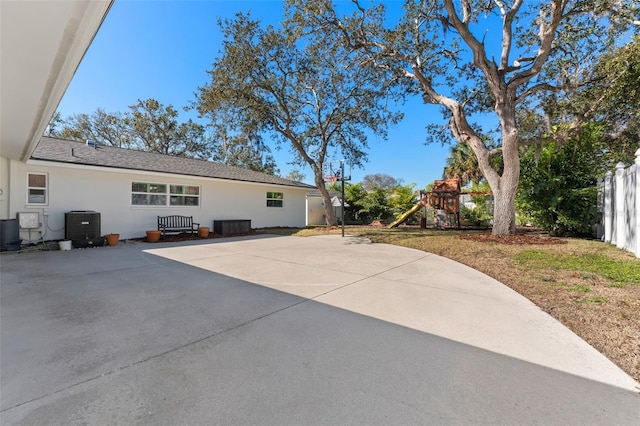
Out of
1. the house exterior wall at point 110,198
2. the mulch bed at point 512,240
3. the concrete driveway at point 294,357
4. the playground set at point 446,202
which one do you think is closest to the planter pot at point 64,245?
the house exterior wall at point 110,198

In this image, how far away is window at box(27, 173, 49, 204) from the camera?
28.8 feet

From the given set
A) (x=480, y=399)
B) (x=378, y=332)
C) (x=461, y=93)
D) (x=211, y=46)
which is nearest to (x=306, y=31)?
(x=211, y=46)

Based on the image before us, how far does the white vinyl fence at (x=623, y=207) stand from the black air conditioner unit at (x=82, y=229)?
14.3m

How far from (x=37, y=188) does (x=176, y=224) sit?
4437mm

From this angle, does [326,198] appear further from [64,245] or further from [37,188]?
[37,188]

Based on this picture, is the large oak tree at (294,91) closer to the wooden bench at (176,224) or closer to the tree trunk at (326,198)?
the tree trunk at (326,198)

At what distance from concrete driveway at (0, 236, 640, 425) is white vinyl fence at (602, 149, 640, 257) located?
161 inches

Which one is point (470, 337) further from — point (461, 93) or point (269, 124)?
point (269, 124)

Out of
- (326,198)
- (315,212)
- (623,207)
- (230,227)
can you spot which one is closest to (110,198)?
(230,227)

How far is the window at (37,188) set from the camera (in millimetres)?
8781

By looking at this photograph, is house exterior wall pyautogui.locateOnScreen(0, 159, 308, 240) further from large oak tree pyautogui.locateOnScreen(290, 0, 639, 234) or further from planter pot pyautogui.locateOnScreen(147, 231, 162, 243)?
large oak tree pyautogui.locateOnScreen(290, 0, 639, 234)

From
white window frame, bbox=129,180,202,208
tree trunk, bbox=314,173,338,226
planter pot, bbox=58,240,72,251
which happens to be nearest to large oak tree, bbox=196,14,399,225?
tree trunk, bbox=314,173,338,226

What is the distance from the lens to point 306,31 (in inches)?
432

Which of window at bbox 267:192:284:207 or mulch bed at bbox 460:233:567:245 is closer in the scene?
mulch bed at bbox 460:233:567:245
